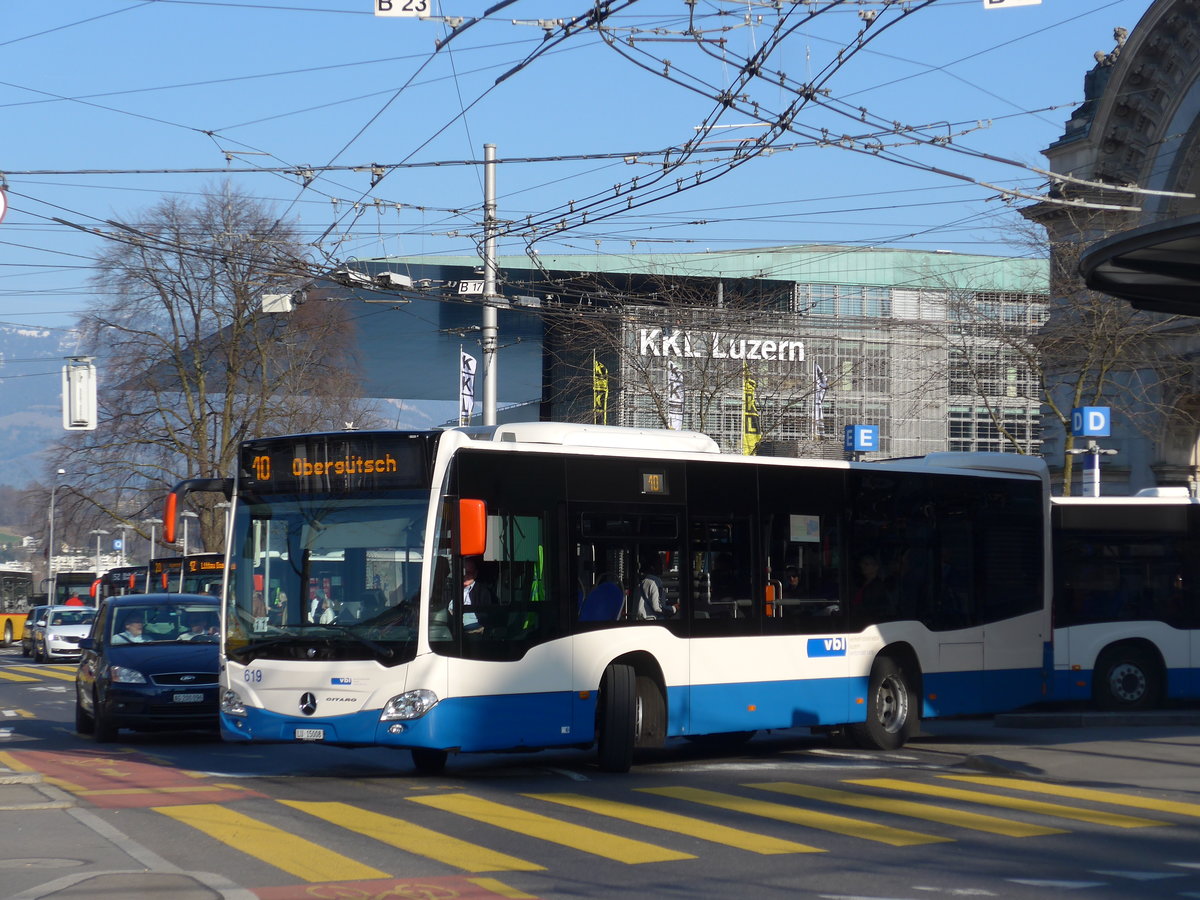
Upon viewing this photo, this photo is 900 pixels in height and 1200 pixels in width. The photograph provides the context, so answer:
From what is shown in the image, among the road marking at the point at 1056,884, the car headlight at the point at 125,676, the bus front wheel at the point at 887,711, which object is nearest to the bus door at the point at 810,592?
the bus front wheel at the point at 887,711

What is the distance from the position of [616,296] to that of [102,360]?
22607 millimetres

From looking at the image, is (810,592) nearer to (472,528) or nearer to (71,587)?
(472,528)

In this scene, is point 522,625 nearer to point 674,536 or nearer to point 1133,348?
point 674,536

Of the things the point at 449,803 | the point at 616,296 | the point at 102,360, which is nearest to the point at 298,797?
the point at 449,803

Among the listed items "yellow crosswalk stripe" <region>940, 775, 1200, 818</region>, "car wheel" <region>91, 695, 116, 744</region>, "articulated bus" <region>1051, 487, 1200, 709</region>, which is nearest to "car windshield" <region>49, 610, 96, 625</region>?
"car wheel" <region>91, 695, 116, 744</region>

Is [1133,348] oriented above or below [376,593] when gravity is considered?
above

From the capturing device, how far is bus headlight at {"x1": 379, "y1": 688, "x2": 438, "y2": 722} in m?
12.1

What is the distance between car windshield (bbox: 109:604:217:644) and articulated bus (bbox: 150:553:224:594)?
1958 centimetres

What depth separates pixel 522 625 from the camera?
12828 millimetres

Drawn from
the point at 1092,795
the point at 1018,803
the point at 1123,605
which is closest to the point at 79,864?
the point at 1018,803

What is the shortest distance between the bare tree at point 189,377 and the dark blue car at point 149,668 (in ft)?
88.0

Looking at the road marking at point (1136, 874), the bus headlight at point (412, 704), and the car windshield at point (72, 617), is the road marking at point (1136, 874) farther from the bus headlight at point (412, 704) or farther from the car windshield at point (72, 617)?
the car windshield at point (72, 617)

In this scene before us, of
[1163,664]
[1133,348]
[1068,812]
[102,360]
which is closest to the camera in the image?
[1068,812]

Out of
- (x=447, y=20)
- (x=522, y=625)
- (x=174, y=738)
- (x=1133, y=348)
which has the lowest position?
(x=174, y=738)
